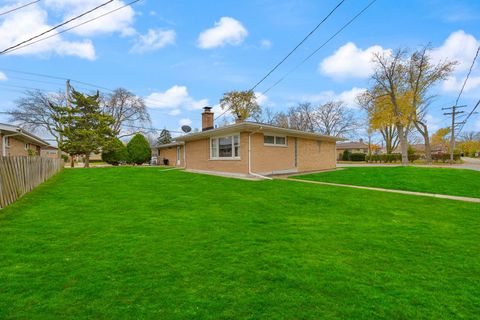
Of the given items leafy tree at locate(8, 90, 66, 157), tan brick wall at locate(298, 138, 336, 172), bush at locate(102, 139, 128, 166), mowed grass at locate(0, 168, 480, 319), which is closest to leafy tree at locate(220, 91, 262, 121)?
bush at locate(102, 139, 128, 166)

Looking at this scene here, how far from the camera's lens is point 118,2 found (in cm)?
766

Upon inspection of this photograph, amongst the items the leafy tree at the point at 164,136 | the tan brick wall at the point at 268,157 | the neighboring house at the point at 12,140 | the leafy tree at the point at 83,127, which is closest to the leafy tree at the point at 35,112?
the leafy tree at the point at 83,127

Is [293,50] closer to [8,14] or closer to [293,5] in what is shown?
[293,5]

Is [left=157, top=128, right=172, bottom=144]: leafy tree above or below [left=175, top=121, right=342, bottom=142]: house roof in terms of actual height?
above

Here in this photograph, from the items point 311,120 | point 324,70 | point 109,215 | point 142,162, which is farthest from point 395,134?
point 109,215

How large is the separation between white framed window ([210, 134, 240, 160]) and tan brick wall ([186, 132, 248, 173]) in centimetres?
29

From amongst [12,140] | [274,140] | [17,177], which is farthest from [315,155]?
[12,140]

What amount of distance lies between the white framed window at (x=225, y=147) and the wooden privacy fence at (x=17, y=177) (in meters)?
8.66

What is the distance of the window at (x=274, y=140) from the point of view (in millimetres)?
14750

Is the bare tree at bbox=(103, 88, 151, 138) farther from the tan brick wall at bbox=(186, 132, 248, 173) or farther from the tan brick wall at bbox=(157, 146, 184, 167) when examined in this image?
the tan brick wall at bbox=(186, 132, 248, 173)

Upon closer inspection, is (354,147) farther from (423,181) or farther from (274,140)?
(274,140)

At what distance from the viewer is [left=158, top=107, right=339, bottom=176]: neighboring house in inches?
547

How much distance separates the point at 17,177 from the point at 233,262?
785 cm

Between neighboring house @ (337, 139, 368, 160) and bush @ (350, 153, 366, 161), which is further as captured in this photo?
neighboring house @ (337, 139, 368, 160)
